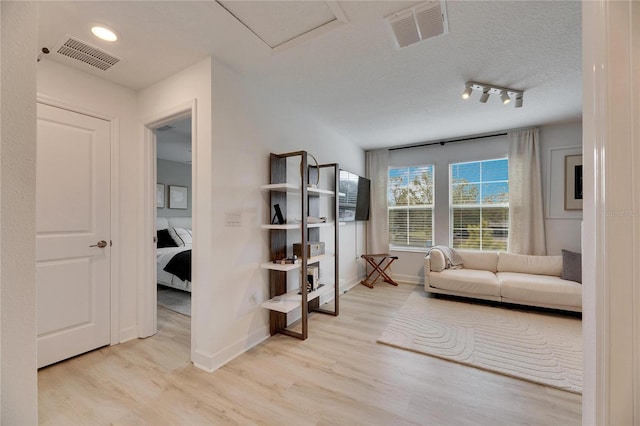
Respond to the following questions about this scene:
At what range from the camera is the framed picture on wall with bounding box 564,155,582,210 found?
3617 millimetres

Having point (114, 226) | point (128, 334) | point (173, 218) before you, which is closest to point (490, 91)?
point (114, 226)

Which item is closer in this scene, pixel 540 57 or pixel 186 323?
pixel 540 57

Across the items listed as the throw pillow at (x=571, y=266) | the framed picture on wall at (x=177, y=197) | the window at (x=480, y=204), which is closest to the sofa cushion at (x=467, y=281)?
the window at (x=480, y=204)

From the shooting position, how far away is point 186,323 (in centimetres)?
289

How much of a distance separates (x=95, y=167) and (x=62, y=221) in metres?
0.52

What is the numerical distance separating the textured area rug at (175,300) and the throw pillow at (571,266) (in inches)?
186

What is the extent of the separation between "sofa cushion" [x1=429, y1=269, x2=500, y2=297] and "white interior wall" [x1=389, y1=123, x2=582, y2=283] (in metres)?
0.88

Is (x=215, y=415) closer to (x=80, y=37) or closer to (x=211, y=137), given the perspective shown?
(x=211, y=137)

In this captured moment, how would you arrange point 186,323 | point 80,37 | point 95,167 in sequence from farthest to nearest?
1. point 186,323
2. point 95,167
3. point 80,37

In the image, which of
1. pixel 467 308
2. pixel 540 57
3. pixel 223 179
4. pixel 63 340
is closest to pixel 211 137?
pixel 223 179

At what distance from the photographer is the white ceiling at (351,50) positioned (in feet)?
5.26

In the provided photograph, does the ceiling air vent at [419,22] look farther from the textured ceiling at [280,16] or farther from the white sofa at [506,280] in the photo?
the white sofa at [506,280]

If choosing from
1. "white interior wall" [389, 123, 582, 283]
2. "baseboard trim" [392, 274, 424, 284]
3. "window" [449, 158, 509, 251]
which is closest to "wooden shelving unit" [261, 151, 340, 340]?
"baseboard trim" [392, 274, 424, 284]

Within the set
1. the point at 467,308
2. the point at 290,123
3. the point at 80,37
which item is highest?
the point at 80,37
